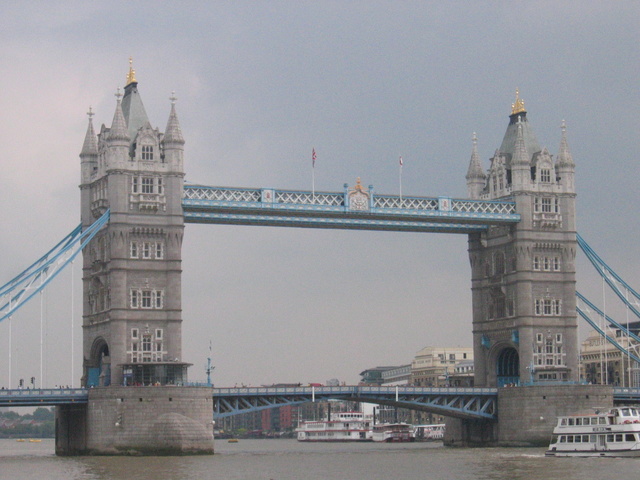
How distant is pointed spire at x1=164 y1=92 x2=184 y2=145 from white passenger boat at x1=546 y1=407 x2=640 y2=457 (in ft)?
130

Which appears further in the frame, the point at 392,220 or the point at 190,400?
the point at 392,220

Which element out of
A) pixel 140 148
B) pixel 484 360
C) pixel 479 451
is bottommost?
pixel 479 451

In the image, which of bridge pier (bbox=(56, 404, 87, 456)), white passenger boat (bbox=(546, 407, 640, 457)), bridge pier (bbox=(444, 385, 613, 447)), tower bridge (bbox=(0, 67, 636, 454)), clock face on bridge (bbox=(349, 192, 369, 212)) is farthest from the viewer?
clock face on bridge (bbox=(349, 192, 369, 212))

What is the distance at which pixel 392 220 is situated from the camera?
125875mm

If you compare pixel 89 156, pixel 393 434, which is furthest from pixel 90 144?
pixel 393 434

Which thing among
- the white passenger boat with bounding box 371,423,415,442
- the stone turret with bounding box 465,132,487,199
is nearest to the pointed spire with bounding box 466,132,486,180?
the stone turret with bounding box 465,132,487,199

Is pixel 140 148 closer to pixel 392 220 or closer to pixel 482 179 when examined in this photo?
pixel 392 220

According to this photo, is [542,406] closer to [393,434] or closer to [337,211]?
[337,211]

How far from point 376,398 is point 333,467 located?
26395 mm

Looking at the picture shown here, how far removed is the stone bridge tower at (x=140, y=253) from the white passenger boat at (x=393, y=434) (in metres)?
67.5

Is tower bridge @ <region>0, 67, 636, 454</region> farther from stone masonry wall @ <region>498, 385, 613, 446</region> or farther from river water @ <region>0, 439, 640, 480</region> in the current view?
river water @ <region>0, 439, 640, 480</region>

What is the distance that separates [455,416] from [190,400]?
30.7 meters

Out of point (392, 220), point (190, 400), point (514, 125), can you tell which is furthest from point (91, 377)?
point (514, 125)

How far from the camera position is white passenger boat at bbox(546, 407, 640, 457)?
336 feet
